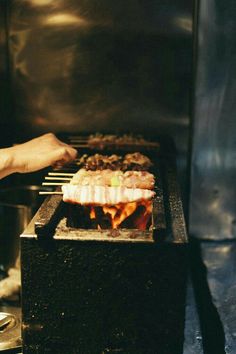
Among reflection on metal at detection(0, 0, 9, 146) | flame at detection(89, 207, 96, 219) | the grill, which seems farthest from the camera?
reflection on metal at detection(0, 0, 9, 146)

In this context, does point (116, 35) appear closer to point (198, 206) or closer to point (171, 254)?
point (198, 206)

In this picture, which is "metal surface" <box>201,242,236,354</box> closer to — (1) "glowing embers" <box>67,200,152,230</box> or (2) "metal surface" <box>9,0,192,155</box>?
(1) "glowing embers" <box>67,200,152,230</box>

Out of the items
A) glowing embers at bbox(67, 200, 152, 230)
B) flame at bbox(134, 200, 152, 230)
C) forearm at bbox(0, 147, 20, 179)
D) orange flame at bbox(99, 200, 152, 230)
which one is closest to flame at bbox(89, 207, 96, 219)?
glowing embers at bbox(67, 200, 152, 230)

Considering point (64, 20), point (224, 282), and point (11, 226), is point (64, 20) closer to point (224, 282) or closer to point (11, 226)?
point (11, 226)

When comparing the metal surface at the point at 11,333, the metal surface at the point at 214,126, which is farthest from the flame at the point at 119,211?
the metal surface at the point at 214,126

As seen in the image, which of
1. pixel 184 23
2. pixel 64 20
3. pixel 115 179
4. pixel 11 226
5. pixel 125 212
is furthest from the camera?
pixel 64 20

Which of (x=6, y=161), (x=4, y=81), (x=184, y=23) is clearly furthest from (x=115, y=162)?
(x=4, y=81)
